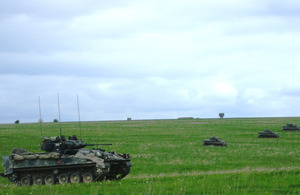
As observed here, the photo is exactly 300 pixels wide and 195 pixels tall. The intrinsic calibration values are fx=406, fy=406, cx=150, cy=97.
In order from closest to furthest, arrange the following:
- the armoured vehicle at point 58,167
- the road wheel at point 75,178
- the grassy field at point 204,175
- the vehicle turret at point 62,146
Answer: the grassy field at point 204,175, the armoured vehicle at point 58,167, the road wheel at point 75,178, the vehicle turret at point 62,146

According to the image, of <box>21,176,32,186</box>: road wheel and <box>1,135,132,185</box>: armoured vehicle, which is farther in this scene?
<box>21,176,32,186</box>: road wheel

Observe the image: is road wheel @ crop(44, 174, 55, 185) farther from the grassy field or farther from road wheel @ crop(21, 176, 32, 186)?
the grassy field

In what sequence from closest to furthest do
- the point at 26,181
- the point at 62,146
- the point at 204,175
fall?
the point at 204,175, the point at 26,181, the point at 62,146

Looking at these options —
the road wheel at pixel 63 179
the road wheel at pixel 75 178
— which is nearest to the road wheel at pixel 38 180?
the road wheel at pixel 63 179

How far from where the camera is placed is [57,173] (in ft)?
66.2

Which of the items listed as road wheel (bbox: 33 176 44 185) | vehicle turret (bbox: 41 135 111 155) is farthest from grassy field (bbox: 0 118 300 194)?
vehicle turret (bbox: 41 135 111 155)

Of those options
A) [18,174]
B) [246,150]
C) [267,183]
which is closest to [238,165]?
[246,150]

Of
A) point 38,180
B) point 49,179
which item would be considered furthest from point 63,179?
point 38,180

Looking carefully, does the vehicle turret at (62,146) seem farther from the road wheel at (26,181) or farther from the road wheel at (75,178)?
the road wheel at (26,181)

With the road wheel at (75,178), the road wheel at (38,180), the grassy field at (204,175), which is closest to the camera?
the grassy field at (204,175)

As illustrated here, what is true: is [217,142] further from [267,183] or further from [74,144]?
[267,183]

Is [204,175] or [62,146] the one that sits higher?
[62,146]

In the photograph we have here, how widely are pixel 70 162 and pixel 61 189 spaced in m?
3.46

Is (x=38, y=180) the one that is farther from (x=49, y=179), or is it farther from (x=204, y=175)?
(x=204, y=175)
